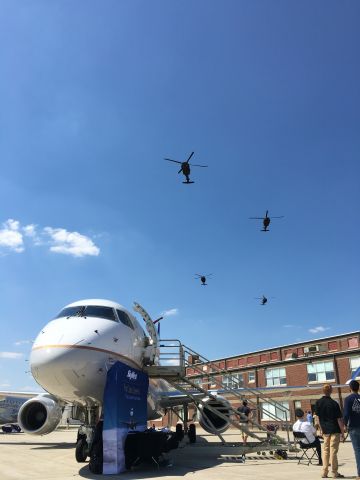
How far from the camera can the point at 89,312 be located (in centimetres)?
1091

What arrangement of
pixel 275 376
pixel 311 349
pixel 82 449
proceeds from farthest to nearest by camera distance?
pixel 275 376
pixel 311 349
pixel 82 449

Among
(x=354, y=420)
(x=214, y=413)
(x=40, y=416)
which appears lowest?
(x=40, y=416)

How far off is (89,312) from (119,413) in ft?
9.35

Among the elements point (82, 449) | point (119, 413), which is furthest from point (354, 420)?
point (82, 449)

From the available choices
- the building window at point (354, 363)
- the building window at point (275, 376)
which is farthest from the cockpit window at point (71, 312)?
the building window at point (275, 376)

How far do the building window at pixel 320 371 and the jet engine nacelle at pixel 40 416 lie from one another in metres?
28.6

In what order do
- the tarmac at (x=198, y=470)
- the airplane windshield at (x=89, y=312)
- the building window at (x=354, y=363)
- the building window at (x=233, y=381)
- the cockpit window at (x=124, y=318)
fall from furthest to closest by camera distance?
1. the building window at (x=354, y=363)
2. the building window at (x=233, y=381)
3. the cockpit window at (x=124, y=318)
4. the airplane windshield at (x=89, y=312)
5. the tarmac at (x=198, y=470)

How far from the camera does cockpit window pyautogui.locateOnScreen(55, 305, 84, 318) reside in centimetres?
1084

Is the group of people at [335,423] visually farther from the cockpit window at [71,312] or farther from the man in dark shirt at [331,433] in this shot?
the cockpit window at [71,312]

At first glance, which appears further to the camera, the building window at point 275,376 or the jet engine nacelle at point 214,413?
the building window at point 275,376

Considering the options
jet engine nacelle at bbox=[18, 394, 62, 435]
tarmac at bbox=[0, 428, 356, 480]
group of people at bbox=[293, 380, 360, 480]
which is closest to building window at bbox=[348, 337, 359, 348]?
tarmac at bbox=[0, 428, 356, 480]

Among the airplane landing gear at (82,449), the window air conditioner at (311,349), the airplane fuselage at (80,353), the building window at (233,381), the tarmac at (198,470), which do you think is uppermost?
the window air conditioner at (311,349)

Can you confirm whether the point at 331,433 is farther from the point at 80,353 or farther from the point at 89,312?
the point at 89,312

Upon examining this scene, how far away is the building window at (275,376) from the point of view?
136 ft
